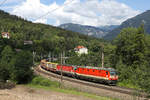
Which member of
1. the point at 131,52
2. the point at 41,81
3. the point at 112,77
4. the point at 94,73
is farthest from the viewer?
the point at 41,81

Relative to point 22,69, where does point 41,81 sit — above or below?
below

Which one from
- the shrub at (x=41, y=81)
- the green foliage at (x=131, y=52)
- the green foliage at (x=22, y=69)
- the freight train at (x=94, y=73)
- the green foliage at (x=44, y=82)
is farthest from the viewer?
the green foliage at (x=22, y=69)

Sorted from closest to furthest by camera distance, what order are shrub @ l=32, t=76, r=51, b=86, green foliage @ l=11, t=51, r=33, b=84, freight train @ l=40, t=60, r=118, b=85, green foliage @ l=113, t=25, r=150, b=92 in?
1. freight train @ l=40, t=60, r=118, b=85
2. green foliage @ l=113, t=25, r=150, b=92
3. shrub @ l=32, t=76, r=51, b=86
4. green foliage @ l=11, t=51, r=33, b=84

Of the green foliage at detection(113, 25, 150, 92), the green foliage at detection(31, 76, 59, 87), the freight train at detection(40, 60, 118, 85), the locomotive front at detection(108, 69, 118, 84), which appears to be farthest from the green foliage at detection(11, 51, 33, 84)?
the green foliage at detection(113, 25, 150, 92)


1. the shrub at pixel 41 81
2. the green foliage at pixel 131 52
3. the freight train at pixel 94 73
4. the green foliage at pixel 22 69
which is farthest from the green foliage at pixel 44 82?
the green foliage at pixel 131 52

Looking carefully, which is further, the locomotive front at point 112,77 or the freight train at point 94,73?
the freight train at point 94,73

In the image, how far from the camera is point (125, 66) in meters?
44.3

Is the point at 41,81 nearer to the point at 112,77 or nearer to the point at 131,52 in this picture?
the point at 112,77

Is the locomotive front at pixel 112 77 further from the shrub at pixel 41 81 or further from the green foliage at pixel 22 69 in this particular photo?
the green foliage at pixel 22 69

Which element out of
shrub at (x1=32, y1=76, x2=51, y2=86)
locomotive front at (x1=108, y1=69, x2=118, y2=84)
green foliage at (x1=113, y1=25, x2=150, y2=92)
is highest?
green foliage at (x1=113, y1=25, x2=150, y2=92)

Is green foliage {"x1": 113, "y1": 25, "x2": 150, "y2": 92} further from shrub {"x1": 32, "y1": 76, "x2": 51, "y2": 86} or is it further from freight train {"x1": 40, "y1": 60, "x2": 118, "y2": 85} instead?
shrub {"x1": 32, "y1": 76, "x2": 51, "y2": 86}

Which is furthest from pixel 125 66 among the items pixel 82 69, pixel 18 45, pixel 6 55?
pixel 18 45

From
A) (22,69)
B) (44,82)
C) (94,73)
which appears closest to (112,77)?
(94,73)

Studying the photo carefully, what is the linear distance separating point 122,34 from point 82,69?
46.2 ft
